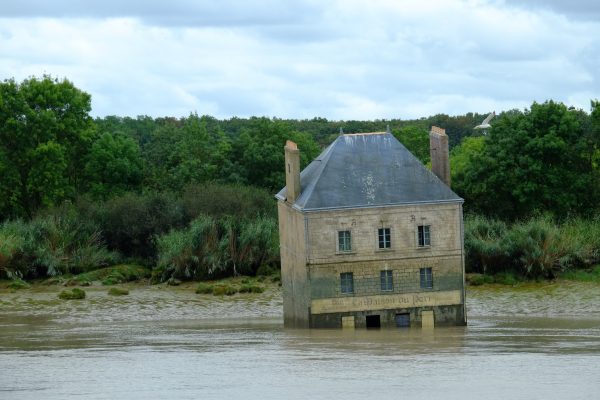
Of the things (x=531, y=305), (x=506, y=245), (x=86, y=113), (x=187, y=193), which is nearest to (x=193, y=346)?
(x=531, y=305)

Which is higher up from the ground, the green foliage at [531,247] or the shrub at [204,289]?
the green foliage at [531,247]

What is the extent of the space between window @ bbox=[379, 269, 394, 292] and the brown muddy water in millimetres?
1654

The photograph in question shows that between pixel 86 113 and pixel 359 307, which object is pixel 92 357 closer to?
pixel 359 307

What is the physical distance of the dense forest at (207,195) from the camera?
63062 millimetres

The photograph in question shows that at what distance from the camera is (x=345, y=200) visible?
47.1 metres

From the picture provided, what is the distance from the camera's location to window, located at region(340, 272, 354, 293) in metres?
47.2

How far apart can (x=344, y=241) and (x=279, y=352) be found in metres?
7.61

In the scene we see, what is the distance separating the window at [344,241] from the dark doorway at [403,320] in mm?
2881

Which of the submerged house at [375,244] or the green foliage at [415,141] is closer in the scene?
the submerged house at [375,244]

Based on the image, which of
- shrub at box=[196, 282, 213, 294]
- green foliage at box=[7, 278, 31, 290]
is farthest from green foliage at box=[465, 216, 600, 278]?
green foliage at box=[7, 278, 31, 290]

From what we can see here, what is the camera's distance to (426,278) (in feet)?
156

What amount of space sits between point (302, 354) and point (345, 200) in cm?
869

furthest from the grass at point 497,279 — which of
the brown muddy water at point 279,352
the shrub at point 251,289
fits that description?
the shrub at point 251,289

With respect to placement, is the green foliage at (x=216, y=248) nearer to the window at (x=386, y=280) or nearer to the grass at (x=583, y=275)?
the grass at (x=583, y=275)
